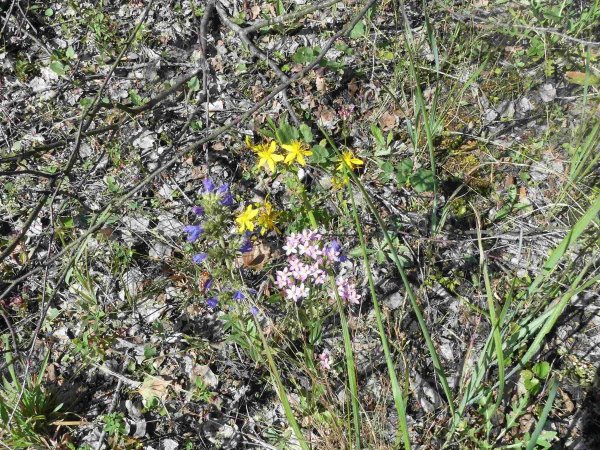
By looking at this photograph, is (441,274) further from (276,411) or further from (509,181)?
(276,411)

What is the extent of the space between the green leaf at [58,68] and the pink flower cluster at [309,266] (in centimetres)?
235

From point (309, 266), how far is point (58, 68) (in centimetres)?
254

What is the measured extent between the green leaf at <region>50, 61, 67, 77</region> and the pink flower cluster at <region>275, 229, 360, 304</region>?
2.35m

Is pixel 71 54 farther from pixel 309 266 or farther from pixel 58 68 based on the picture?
pixel 309 266

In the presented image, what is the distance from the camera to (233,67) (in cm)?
358

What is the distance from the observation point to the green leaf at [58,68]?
362cm

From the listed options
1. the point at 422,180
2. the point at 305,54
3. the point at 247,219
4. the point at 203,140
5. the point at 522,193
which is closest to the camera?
the point at 203,140

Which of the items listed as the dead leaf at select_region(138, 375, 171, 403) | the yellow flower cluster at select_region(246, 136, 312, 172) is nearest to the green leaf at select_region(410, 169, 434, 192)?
the yellow flower cluster at select_region(246, 136, 312, 172)

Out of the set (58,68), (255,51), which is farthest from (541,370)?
(58,68)

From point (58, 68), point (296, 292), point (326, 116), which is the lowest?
point (296, 292)

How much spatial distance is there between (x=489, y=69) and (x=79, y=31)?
9.73ft

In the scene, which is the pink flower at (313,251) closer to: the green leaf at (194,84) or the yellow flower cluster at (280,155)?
the yellow flower cluster at (280,155)

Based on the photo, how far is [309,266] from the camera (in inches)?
92.8

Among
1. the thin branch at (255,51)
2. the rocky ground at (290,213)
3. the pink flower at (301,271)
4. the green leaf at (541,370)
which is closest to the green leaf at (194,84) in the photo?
the rocky ground at (290,213)
